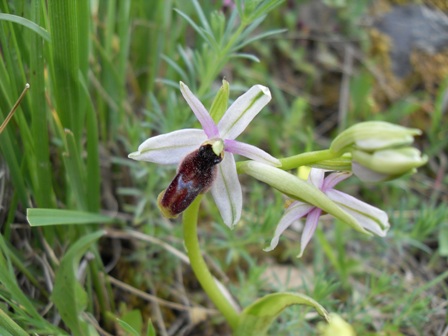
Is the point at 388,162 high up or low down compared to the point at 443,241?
up

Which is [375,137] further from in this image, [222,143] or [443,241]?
[443,241]

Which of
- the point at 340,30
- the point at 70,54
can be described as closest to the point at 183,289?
the point at 70,54

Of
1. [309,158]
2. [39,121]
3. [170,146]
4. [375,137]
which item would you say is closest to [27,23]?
[39,121]

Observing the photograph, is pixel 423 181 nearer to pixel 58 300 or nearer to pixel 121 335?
pixel 121 335

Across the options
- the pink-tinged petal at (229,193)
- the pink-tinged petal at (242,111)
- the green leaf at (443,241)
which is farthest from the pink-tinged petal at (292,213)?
the green leaf at (443,241)

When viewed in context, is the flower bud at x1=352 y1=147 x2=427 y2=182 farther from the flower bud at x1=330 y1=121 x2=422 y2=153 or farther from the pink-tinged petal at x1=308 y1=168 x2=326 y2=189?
the pink-tinged petal at x1=308 y1=168 x2=326 y2=189

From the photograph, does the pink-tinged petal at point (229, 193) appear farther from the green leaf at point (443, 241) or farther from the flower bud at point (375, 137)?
the green leaf at point (443, 241)
